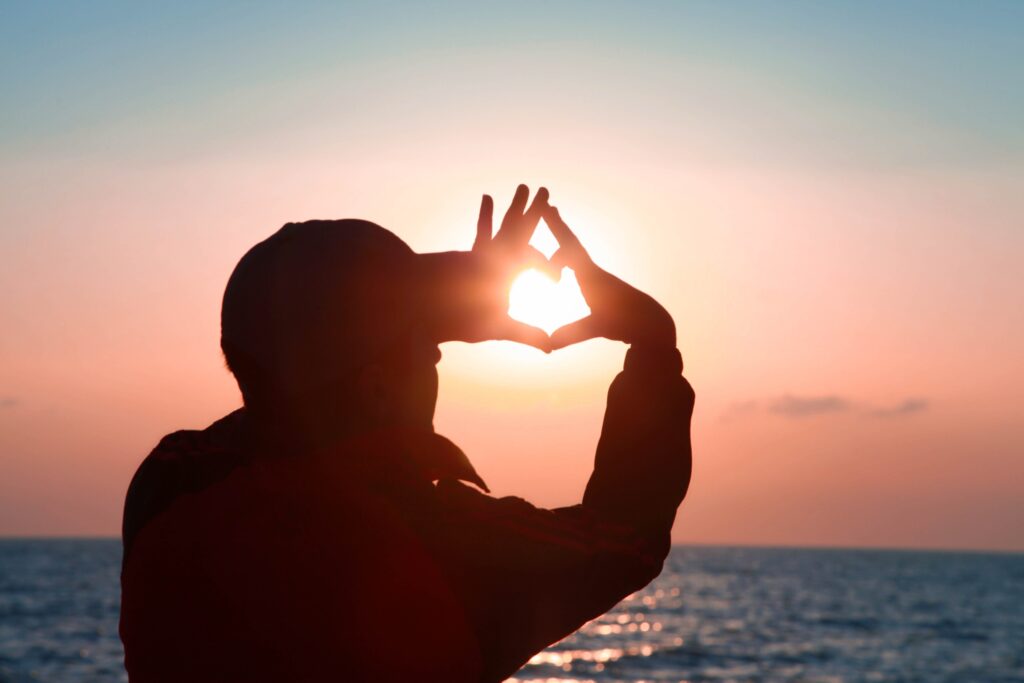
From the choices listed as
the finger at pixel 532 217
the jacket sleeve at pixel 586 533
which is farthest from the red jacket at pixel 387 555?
the finger at pixel 532 217

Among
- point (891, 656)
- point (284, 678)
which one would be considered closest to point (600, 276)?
point (284, 678)

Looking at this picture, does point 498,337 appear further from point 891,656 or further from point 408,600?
point 891,656

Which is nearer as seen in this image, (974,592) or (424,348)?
(424,348)

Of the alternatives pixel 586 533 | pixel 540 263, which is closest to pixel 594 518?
pixel 586 533

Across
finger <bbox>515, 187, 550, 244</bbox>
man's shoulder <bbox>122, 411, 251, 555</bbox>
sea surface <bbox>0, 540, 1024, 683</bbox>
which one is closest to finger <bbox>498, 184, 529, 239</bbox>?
finger <bbox>515, 187, 550, 244</bbox>

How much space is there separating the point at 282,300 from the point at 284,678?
546mm

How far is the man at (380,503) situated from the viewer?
1791 millimetres

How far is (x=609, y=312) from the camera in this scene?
191 centimetres

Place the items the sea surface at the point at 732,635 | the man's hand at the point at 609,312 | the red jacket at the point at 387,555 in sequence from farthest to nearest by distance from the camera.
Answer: the sea surface at the point at 732,635, the man's hand at the point at 609,312, the red jacket at the point at 387,555

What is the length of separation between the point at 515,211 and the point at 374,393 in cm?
36

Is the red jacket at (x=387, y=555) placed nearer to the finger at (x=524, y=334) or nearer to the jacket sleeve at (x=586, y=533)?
the jacket sleeve at (x=586, y=533)

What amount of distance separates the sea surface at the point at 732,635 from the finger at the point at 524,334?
29566 mm

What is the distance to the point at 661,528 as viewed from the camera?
73.5 inches

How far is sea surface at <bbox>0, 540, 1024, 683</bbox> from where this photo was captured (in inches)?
1590
